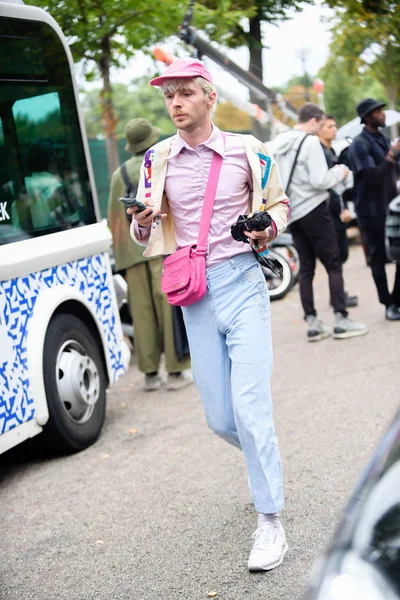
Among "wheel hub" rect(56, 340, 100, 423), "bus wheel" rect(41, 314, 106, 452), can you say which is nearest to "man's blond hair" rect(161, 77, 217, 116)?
"bus wheel" rect(41, 314, 106, 452)

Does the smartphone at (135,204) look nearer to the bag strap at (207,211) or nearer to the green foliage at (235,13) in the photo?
the bag strap at (207,211)

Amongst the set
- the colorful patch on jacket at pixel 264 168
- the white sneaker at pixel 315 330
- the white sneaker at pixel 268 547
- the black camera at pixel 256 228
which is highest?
the colorful patch on jacket at pixel 264 168

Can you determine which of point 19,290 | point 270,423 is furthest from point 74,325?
point 270,423

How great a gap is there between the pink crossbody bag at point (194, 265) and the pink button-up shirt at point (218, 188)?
32 millimetres

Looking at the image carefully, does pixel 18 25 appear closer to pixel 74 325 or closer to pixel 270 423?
pixel 74 325

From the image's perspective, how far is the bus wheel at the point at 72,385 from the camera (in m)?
5.98

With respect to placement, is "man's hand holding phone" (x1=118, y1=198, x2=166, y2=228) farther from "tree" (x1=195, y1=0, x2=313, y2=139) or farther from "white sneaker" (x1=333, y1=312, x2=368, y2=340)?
"tree" (x1=195, y1=0, x2=313, y2=139)

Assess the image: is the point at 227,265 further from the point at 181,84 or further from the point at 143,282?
the point at 143,282

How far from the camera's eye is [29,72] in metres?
6.10

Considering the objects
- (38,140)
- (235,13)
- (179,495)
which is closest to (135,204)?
(179,495)

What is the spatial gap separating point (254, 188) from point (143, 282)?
3.81 meters

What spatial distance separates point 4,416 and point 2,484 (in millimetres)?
735

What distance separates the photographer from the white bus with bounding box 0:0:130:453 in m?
5.64

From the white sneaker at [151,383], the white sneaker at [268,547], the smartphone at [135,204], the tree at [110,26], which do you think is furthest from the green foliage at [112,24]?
the white sneaker at [268,547]
